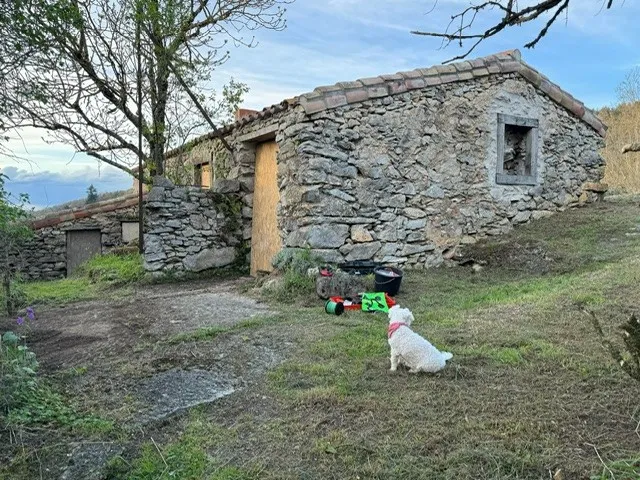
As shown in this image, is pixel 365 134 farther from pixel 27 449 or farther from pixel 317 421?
pixel 27 449

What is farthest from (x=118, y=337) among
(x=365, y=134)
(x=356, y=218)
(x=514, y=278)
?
(x=514, y=278)

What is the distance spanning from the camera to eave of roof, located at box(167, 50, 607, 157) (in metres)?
7.74

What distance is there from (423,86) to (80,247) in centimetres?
946

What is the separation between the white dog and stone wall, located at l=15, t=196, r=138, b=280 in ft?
36.5

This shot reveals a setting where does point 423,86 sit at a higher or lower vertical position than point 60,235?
higher

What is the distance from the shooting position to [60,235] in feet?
41.9

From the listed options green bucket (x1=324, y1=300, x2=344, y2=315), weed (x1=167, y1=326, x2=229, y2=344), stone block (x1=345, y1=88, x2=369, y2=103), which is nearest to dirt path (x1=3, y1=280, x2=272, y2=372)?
weed (x1=167, y1=326, x2=229, y2=344)

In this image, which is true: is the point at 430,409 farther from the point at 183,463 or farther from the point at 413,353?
the point at 183,463

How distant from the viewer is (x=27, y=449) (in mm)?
2746

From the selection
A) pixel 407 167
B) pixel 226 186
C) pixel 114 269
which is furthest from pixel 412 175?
pixel 114 269

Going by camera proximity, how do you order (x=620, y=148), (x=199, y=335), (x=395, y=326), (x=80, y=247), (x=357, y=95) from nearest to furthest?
(x=395, y=326) → (x=199, y=335) → (x=357, y=95) → (x=80, y=247) → (x=620, y=148)

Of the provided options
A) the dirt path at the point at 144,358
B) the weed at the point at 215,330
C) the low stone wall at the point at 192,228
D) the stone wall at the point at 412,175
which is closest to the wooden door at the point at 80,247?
the low stone wall at the point at 192,228

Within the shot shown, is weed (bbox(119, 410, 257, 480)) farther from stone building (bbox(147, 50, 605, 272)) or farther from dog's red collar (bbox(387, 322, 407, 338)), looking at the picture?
stone building (bbox(147, 50, 605, 272))

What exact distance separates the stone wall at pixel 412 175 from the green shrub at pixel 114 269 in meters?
3.23
